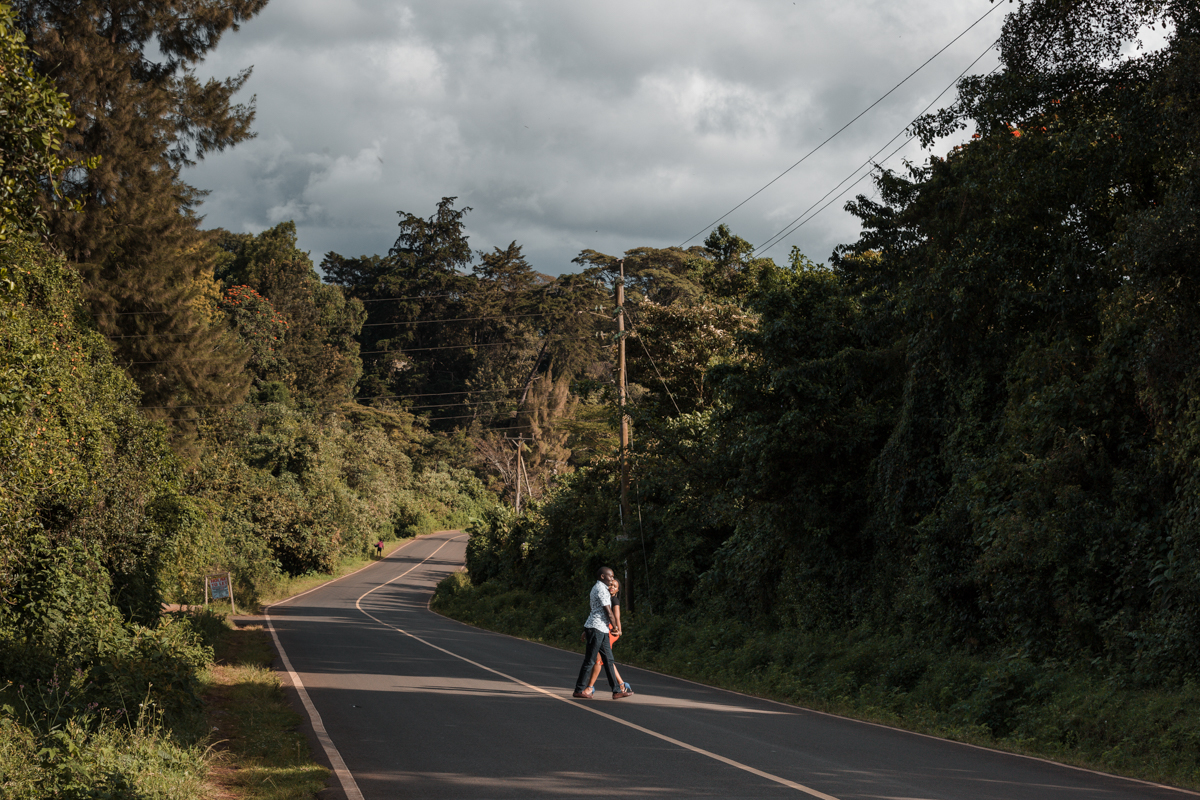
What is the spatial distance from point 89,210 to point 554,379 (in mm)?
53882

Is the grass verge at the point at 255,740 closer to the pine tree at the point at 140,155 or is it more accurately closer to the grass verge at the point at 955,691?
the grass verge at the point at 955,691

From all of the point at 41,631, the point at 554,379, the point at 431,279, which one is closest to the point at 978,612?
the point at 41,631

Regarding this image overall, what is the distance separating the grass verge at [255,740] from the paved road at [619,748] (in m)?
0.35

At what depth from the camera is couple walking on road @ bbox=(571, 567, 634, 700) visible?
39.3 ft

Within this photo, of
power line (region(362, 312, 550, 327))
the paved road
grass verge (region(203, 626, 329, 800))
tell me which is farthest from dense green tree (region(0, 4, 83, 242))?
power line (region(362, 312, 550, 327))

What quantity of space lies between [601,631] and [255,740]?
15.0ft

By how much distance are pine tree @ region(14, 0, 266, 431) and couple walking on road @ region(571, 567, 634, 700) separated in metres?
17.3

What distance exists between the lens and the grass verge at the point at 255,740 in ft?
23.4

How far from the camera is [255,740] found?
919cm

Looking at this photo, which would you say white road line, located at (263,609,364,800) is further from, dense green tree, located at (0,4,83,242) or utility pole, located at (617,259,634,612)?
utility pole, located at (617,259,634,612)

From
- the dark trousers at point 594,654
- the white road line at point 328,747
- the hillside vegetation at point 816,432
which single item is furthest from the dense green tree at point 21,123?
the dark trousers at point 594,654

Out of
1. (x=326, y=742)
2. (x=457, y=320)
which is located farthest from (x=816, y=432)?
(x=457, y=320)

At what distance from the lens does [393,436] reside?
78688 mm

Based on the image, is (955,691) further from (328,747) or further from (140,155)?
(140,155)
